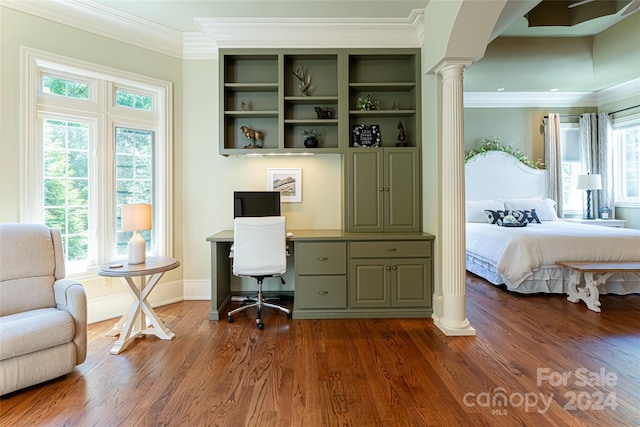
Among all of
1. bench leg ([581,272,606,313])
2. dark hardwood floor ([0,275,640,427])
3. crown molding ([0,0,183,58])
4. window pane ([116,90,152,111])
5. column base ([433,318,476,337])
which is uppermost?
crown molding ([0,0,183,58])

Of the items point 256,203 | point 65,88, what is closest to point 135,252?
Answer: point 256,203

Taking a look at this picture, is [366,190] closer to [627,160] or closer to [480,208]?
[480,208]

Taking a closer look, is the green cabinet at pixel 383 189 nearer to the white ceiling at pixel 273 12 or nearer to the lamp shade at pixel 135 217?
the white ceiling at pixel 273 12

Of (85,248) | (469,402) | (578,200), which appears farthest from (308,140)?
(578,200)

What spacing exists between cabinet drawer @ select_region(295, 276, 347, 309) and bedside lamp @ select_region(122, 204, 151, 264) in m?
1.51

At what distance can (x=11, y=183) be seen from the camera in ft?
9.22

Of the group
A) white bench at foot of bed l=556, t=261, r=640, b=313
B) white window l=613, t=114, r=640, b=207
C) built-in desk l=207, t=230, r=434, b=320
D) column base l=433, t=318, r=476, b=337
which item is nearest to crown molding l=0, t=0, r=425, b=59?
built-in desk l=207, t=230, r=434, b=320

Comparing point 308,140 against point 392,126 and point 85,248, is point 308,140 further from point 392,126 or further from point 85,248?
point 85,248

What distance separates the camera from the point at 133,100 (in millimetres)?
3607

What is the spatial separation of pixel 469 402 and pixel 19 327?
9.23 ft

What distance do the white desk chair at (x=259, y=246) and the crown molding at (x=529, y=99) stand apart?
5.10 metres

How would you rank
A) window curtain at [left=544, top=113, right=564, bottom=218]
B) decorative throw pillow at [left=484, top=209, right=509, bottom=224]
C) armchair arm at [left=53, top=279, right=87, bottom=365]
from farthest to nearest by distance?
window curtain at [left=544, top=113, right=564, bottom=218]
decorative throw pillow at [left=484, top=209, right=509, bottom=224]
armchair arm at [left=53, top=279, right=87, bottom=365]

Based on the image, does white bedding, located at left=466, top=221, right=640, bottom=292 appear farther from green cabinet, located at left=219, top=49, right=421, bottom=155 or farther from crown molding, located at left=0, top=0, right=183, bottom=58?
crown molding, located at left=0, top=0, right=183, bottom=58

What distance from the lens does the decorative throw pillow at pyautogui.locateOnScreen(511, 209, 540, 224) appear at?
5.17m
